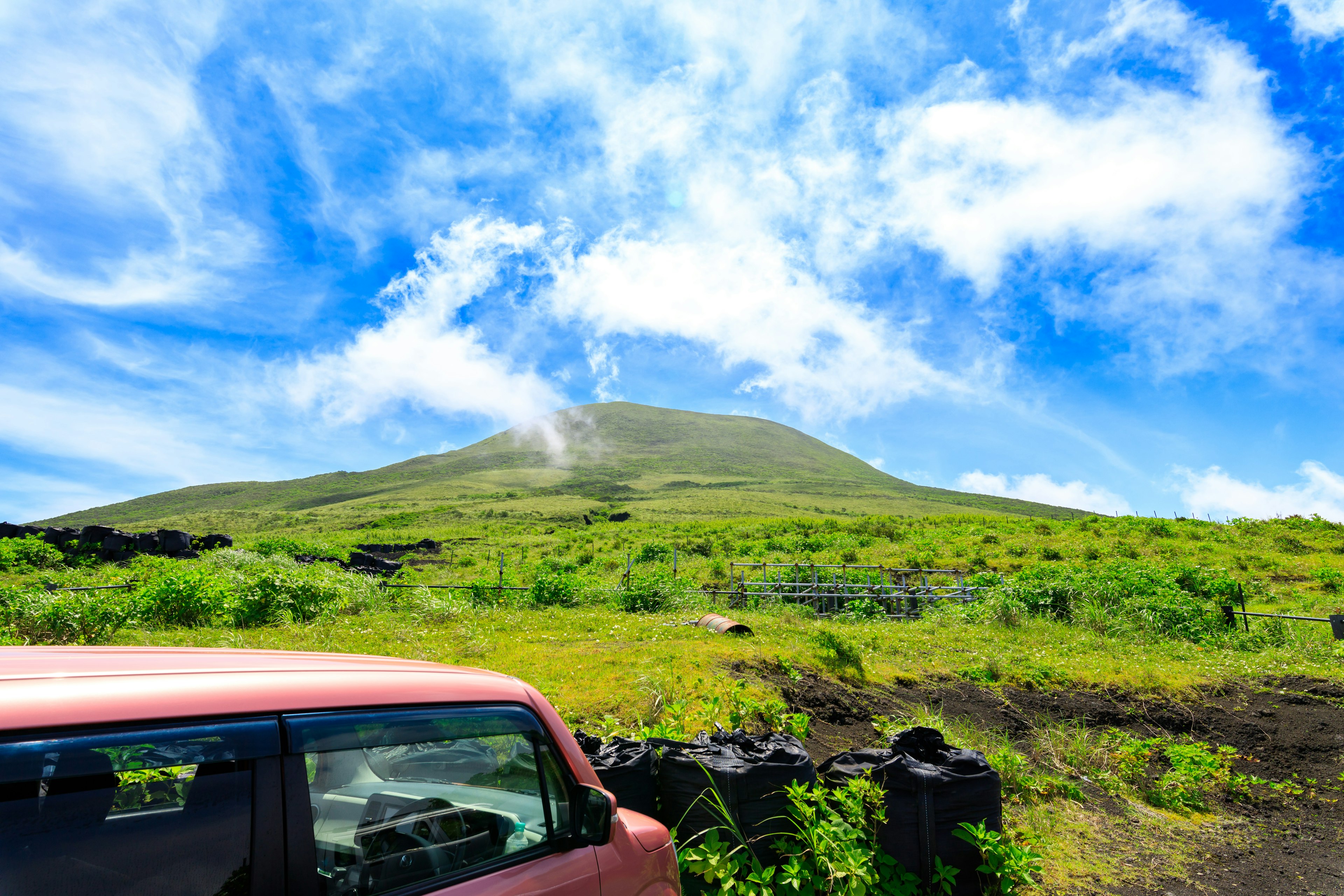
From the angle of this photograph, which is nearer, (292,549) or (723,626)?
(723,626)

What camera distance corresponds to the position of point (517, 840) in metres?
2.23

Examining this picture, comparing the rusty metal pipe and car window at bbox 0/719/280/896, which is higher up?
car window at bbox 0/719/280/896

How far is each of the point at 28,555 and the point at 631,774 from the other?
26.8 m

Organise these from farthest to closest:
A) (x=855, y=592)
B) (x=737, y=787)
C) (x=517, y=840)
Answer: (x=855, y=592) → (x=737, y=787) → (x=517, y=840)

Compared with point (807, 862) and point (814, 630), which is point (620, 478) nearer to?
point (814, 630)

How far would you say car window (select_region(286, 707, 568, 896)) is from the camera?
5.75ft

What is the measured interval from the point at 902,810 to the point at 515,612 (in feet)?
37.0

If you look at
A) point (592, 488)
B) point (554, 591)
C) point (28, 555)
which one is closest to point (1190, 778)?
point (554, 591)

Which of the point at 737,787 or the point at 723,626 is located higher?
the point at 723,626

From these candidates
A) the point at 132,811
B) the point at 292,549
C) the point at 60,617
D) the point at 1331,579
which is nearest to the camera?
the point at 132,811

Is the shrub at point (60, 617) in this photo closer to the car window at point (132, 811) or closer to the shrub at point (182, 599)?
the shrub at point (182, 599)

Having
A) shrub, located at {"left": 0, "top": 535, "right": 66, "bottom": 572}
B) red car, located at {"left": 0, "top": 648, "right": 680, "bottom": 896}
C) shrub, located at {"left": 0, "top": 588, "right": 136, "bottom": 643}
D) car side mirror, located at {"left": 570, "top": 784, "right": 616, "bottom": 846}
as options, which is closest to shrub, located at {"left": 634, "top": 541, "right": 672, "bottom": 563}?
shrub, located at {"left": 0, "top": 535, "right": 66, "bottom": 572}

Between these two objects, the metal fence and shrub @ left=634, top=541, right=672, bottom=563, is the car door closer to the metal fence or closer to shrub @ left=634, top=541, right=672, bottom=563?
the metal fence

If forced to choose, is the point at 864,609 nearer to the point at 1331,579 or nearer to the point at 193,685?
the point at 1331,579
